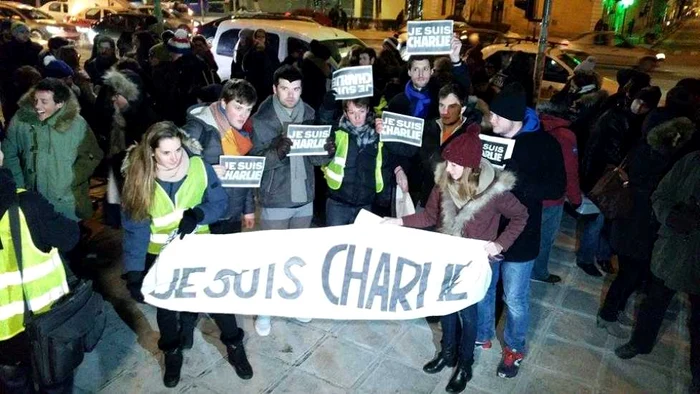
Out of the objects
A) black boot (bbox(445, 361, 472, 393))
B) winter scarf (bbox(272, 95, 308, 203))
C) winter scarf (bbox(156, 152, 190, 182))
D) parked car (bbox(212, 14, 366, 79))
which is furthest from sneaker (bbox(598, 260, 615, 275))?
parked car (bbox(212, 14, 366, 79))

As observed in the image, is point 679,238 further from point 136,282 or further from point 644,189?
point 136,282

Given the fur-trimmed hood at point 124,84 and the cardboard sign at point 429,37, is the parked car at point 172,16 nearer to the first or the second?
the fur-trimmed hood at point 124,84

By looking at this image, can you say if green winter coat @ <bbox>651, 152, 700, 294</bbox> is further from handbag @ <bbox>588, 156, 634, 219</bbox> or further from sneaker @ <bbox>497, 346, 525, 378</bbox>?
sneaker @ <bbox>497, 346, 525, 378</bbox>

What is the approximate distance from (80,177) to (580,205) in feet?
15.5

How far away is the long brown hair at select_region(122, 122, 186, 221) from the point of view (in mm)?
3789

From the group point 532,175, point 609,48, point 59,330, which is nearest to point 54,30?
point 59,330

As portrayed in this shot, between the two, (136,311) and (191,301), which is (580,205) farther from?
(136,311)

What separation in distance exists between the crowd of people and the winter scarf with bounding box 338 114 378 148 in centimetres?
1

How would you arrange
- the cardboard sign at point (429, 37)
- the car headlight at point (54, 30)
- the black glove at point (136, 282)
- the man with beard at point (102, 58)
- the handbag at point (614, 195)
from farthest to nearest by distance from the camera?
the car headlight at point (54, 30), the man with beard at point (102, 58), the cardboard sign at point (429, 37), the handbag at point (614, 195), the black glove at point (136, 282)

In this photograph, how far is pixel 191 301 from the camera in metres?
3.97

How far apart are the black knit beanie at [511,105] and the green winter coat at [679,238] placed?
3.84ft

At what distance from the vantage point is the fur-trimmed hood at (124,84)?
5.98m

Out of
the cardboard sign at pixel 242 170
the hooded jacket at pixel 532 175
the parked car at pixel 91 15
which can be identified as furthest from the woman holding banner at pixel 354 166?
the parked car at pixel 91 15

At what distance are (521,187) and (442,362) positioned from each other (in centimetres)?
147
